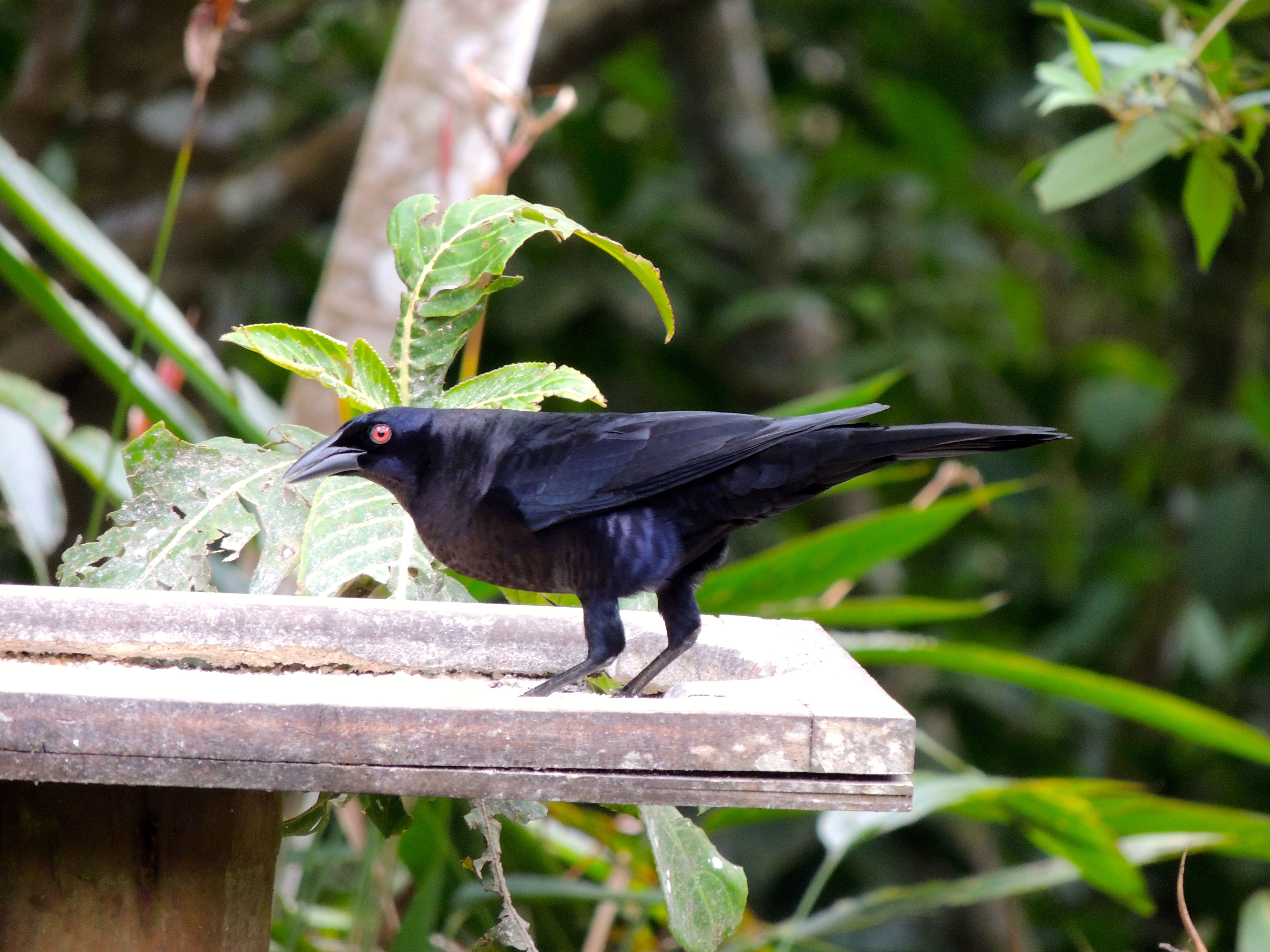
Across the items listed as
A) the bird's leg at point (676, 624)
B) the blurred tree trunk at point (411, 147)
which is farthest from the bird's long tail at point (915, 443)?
the blurred tree trunk at point (411, 147)

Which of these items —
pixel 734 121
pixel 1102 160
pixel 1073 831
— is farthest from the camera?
pixel 734 121

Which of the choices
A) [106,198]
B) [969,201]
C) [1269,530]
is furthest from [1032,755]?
[106,198]

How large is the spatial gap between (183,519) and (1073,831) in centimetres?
141

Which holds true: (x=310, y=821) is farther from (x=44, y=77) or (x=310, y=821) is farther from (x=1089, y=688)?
(x=44, y=77)

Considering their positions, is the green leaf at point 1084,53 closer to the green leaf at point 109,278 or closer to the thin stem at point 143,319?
the thin stem at point 143,319

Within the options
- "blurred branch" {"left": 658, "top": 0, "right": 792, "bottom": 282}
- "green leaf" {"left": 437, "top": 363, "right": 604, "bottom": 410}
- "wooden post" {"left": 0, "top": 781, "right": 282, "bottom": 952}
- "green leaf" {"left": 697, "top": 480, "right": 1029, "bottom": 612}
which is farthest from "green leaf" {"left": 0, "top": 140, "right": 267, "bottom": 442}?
"blurred branch" {"left": 658, "top": 0, "right": 792, "bottom": 282}

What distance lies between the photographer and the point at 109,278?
82.6 inches

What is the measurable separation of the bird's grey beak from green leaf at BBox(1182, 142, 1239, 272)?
1.38m

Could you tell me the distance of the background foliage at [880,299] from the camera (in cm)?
430

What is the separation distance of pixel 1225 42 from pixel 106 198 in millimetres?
3518

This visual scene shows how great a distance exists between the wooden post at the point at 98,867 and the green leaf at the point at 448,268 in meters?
0.75

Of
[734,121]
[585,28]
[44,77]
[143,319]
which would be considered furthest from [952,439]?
[734,121]

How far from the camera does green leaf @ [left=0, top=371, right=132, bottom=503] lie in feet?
7.30

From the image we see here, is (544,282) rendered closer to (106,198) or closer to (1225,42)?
(106,198)
